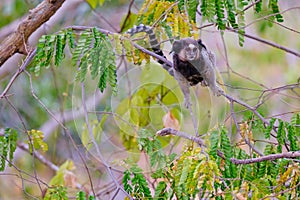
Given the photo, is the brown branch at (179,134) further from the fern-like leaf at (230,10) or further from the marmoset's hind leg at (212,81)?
the fern-like leaf at (230,10)

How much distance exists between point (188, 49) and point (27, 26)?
1.35 ft

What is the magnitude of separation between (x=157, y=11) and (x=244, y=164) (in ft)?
1.51

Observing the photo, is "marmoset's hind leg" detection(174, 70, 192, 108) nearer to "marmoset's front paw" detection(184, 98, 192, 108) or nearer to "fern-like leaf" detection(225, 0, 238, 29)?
"marmoset's front paw" detection(184, 98, 192, 108)

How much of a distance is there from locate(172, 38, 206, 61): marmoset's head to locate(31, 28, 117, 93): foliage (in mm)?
155

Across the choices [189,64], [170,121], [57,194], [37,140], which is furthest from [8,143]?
[189,64]

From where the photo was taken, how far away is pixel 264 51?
383 cm

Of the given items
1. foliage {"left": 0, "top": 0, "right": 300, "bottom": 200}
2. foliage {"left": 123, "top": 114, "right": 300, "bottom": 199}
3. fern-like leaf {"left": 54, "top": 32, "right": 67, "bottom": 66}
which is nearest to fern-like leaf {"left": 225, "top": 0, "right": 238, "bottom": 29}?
foliage {"left": 0, "top": 0, "right": 300, "bottom": 200}

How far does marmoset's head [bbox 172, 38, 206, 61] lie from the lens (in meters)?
1.29

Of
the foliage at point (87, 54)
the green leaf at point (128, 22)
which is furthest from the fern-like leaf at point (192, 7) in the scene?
the green leaf at point (128, 22)

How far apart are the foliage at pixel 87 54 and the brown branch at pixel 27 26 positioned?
0.40ft

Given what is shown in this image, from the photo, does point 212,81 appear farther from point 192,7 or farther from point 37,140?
point 37,140

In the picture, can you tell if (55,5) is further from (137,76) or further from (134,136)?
(134,136)

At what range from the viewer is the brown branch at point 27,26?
142 cm

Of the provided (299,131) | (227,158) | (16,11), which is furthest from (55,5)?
(16,11)
